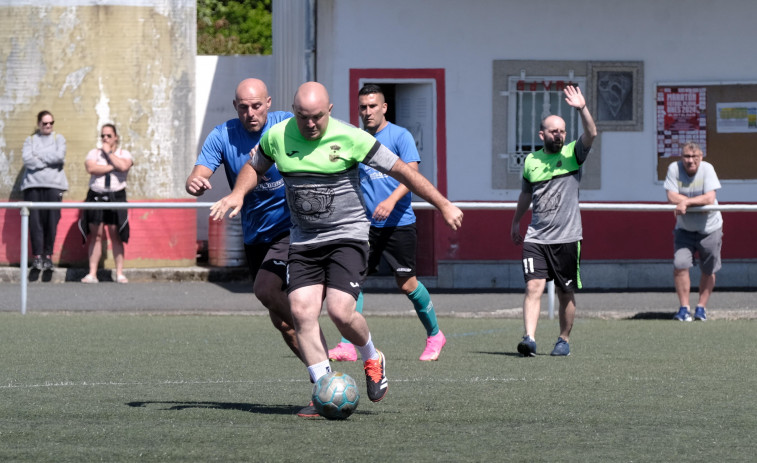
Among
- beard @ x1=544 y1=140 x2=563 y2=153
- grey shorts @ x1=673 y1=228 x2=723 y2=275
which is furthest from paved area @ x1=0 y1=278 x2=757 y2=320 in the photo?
beard @ x1=544 y1=140 x2=563 y2=153

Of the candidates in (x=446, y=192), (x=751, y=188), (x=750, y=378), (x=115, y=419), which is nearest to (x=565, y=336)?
(x=750, y=378)

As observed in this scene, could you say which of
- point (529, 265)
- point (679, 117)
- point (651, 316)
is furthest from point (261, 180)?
point (679, 117)

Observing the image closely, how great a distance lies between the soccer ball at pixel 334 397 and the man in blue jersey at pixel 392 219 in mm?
3242

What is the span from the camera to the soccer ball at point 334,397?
696 centimetres

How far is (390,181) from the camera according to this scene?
10.8m

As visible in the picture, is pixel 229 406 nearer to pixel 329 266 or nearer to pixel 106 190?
pixel 329 266

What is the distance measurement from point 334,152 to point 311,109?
11.6 inches

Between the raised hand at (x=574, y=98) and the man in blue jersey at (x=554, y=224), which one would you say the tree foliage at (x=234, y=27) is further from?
the raised hand at (x=574, y=98)

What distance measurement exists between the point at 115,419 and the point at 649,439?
8.66 feet

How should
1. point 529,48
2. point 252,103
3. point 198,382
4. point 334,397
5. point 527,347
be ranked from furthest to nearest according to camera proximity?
point 529,48 → point 527,347 → point 198,382 → point 252,103 → point 334,397

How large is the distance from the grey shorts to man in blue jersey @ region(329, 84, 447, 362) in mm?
4833

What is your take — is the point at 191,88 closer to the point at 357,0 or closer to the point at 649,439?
the point at 357,0

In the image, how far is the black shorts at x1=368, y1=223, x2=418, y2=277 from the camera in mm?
10852

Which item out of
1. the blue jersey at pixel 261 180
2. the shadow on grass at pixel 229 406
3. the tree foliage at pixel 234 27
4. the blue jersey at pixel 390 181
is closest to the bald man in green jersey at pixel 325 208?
the shadow on grass at pixel 229 406
